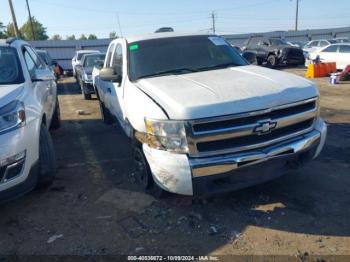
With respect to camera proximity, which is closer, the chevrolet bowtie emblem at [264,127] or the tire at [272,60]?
the chevrolet bowtie emblem at [264,127]

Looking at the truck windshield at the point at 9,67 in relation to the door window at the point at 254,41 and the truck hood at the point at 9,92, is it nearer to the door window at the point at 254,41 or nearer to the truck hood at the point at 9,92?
the truck hood at the point at 9,92

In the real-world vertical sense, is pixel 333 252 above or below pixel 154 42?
below

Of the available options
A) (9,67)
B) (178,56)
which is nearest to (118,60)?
(178,56)

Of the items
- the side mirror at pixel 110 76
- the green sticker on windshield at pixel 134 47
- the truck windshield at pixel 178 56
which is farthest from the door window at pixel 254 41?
the side mirror at pixel 110 76

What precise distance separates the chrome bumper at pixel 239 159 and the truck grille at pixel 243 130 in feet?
0.18

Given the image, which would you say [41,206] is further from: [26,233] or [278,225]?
[278,225]

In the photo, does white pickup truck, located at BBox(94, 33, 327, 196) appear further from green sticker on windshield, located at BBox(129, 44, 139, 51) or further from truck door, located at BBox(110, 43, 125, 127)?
green sticker on windshield, located at BBox(129, 44, 139, 51)

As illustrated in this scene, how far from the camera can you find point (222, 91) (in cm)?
345

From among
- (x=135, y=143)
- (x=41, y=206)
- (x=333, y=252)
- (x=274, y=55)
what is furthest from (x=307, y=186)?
(x=274, y=55)

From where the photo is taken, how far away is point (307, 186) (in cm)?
411

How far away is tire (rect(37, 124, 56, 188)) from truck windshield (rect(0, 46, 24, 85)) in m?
0.69

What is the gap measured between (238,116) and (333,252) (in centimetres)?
141

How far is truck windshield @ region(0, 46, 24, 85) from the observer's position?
4260 millimetres

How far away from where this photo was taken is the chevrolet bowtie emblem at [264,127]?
329 cm
